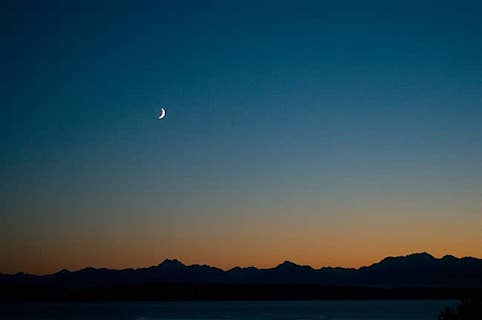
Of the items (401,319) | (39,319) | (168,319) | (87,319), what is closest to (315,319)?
(401,319)

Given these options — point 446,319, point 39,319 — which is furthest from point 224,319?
point 446,319

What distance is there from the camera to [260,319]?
624ft

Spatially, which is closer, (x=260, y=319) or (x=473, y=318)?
(x=473, y=318)

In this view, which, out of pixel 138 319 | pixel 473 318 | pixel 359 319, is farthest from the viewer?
pixel 359 319

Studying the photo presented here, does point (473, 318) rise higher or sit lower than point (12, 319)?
lower

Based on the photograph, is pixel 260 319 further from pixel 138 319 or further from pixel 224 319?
pixel 138 319

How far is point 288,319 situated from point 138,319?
139 ft

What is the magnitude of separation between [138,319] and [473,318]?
16139 centimetres

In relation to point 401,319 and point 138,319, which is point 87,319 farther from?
point 401,319

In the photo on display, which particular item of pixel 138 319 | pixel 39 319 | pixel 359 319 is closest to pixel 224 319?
pixel 138 319

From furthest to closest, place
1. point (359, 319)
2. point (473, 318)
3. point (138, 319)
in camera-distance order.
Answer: point (359, 319) < point (138, 319) < point (473, 318)

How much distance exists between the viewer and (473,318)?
3409 centimetres

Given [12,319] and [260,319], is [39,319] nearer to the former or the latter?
[12,319]

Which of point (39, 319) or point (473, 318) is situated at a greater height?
point (39, 319)
